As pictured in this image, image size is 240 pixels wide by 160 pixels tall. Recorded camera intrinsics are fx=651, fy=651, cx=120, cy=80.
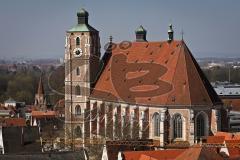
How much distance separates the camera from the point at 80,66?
6128cm

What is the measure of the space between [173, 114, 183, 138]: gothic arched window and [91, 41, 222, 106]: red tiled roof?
1141 mm

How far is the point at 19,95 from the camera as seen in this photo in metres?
113

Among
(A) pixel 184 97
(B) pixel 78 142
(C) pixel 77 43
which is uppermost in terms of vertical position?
(C) pixel 77 43

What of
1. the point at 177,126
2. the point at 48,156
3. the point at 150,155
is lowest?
the point at 150,155

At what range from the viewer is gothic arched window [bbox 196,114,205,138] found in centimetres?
5038

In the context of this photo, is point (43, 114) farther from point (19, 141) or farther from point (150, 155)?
point (150, 155)

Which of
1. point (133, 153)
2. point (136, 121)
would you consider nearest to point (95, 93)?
point (136, 121)

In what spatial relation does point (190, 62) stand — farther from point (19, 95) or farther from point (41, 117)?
point (19, 95)

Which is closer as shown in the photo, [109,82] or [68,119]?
[109,82]

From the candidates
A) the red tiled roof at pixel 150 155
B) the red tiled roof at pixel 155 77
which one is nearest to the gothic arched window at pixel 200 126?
the red tiled roof at pixel 155 77

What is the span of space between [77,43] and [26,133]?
2144 cm

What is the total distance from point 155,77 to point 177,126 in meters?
5.19

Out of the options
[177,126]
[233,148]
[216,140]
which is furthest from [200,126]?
[233,148]

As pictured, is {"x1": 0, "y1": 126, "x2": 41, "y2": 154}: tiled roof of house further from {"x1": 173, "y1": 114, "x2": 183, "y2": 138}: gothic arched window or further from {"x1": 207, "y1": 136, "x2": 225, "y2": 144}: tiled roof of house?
{"x1": 173, "y1": 114, "x2": 183, "y2": 138}: gothic arched window
